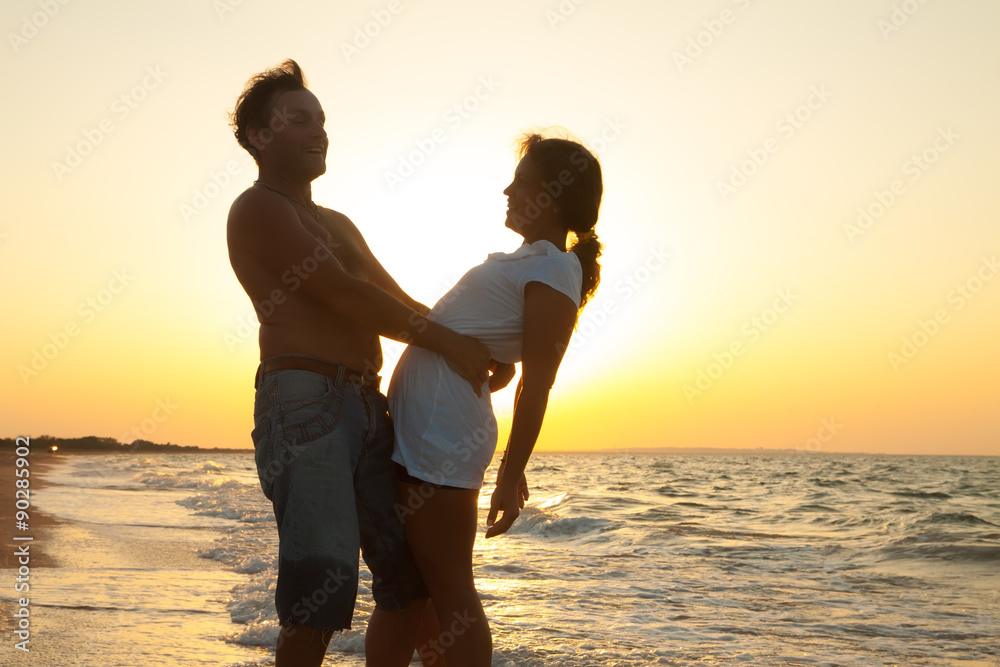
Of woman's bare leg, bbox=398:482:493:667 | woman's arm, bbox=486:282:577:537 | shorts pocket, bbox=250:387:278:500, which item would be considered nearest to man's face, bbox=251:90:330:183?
shorts pocket, bbox=250:387:278:500

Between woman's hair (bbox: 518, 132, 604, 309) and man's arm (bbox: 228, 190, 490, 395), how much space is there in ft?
1.53

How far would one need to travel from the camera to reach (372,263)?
2906mm

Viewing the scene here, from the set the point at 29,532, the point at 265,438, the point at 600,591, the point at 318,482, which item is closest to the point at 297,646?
the point at 318,482

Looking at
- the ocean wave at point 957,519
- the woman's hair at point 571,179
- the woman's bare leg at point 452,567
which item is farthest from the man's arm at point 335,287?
the ocean wave at point 957,519

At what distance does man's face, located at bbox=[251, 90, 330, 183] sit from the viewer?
101 inches

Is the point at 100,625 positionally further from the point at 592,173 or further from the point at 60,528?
the point at 60,528

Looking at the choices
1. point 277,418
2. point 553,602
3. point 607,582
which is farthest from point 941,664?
point 277,418

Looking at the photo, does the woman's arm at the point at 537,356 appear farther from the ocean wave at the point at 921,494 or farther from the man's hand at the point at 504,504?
the ocean wave at the point at 921,494

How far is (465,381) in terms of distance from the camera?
2.39m

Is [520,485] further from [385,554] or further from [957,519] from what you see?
[957,519]

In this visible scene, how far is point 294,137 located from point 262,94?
192 mm

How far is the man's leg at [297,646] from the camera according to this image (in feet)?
7.61

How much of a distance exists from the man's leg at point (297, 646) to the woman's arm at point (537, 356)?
0.60 m

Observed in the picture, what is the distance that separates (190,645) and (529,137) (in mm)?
3370
